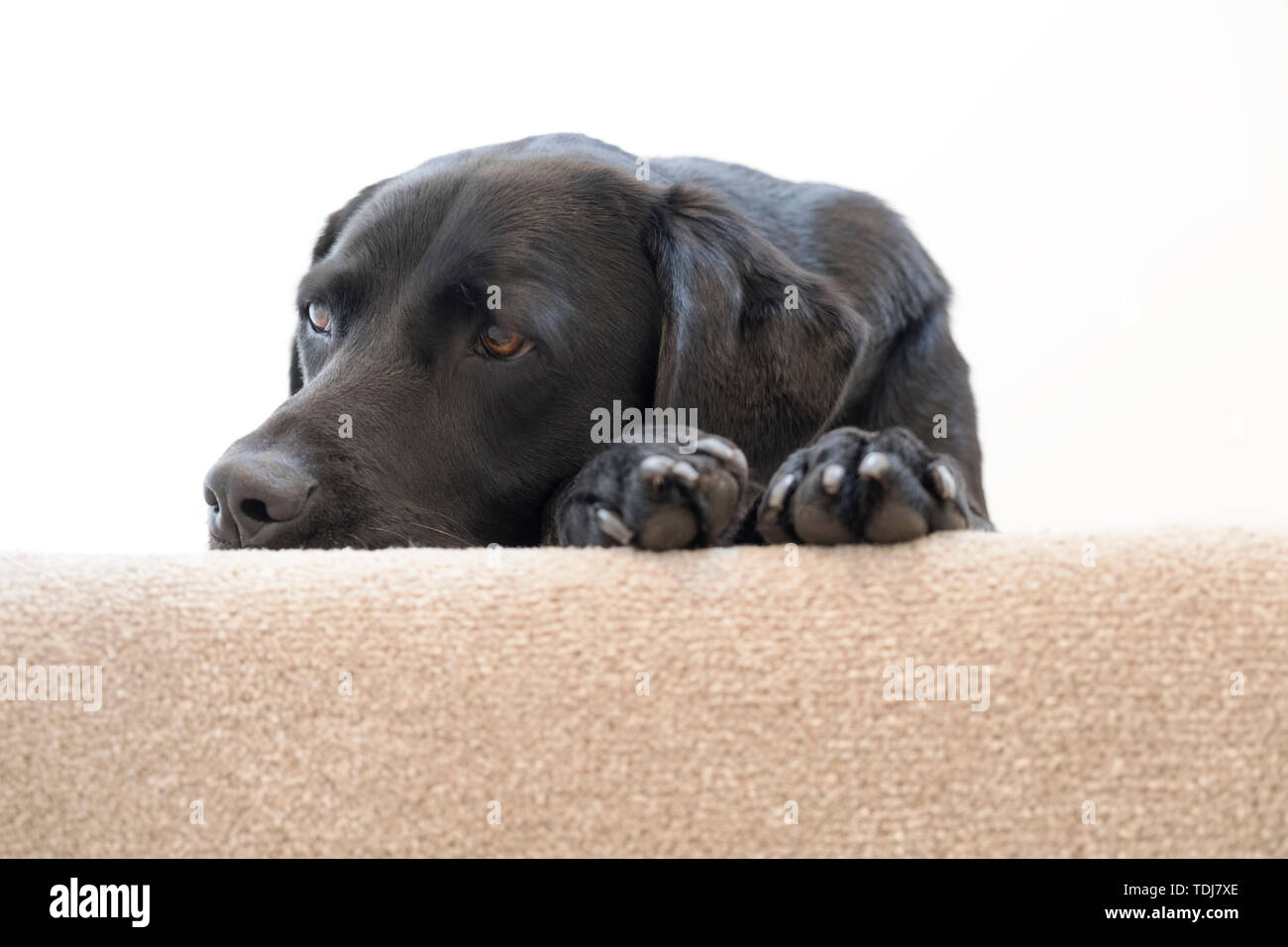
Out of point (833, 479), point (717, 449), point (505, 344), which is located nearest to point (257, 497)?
point (505, 344)

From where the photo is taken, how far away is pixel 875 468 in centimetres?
98

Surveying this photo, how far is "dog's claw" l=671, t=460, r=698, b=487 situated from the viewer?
1.01 m

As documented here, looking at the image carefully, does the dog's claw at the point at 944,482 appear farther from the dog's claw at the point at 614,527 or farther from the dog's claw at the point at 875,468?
the dog's claw at the point at 614,527

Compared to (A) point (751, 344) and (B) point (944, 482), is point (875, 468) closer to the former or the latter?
(B) point (944, 482)

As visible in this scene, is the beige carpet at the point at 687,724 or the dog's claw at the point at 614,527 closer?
the beige carpet at the point at 687,724

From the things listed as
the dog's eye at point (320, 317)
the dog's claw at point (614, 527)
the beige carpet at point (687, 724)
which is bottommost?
the beige carpet at point (687, 724)

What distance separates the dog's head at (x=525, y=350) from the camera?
1.50 metres

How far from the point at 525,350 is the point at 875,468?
0.71 meters

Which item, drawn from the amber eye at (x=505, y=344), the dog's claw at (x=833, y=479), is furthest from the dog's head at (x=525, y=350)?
the dog's claw at (x=833, y=479)

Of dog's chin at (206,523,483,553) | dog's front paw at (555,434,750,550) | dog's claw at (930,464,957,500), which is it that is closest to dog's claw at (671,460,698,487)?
dog's front paw at (555,434,750,550)

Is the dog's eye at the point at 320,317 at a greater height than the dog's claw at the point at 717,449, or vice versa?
the dog's eye at the point at 320,317
